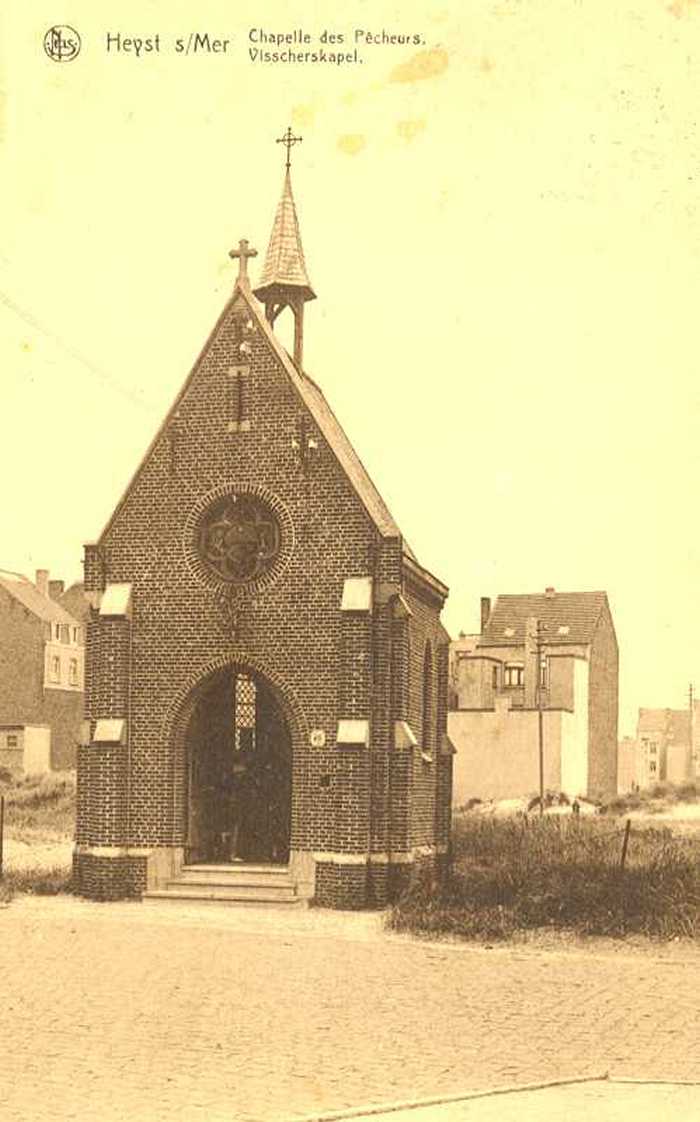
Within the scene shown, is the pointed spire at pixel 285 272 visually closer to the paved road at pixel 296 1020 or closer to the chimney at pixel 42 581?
the paved road at pixel 296 1020

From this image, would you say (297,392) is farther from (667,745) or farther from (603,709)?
(667,745)

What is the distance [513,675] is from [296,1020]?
5074cm

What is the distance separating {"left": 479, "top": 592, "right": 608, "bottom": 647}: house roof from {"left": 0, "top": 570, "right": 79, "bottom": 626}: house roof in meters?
18.9

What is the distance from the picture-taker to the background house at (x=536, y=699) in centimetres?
5500

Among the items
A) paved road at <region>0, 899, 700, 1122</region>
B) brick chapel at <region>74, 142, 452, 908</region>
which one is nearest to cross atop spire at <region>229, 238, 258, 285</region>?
brick chapel at <region>74, 142, 452, 908</region>

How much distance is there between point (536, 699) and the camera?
5959 centimetres

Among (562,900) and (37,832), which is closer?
(562,900)

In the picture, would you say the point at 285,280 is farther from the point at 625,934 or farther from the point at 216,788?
the point at 625,934

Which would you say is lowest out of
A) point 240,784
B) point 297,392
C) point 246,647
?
point 240,784

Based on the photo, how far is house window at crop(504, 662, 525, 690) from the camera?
6212 cm

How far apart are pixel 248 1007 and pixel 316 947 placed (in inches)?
182

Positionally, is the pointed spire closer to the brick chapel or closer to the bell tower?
the bell tower

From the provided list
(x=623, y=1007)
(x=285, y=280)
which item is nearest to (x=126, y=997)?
(x=623, y=1007)

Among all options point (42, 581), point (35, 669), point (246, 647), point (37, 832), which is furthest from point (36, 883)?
point (42, 581)
